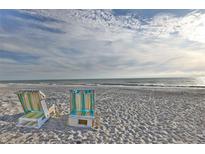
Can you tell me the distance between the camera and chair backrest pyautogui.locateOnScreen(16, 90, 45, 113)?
4277 millimetres

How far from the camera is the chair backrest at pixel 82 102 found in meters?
4.09

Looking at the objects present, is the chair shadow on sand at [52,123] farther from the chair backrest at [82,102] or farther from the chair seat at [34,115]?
the chair backrest at [82,102]

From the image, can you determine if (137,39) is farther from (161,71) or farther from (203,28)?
(161,71)

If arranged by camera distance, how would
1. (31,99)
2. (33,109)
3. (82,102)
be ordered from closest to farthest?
1. (82,102)
2. (31,99)
3. (33,109)

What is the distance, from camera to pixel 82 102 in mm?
4184

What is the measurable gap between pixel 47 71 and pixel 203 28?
19.5 m

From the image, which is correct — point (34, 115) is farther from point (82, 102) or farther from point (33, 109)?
point (82, 102)

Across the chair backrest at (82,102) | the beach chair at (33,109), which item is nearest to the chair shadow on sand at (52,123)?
the beach chair at (33,109)

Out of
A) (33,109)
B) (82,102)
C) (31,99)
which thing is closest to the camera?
(82,102)

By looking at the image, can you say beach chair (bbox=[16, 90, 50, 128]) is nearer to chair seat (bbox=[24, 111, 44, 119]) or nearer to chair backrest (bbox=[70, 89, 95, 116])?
chair seat (bbox=[24, 111, 44, 119])

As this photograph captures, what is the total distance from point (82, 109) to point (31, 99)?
1.53 meters

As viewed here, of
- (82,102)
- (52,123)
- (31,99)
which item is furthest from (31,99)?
(82,102)

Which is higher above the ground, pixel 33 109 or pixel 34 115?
pixel 33 109
